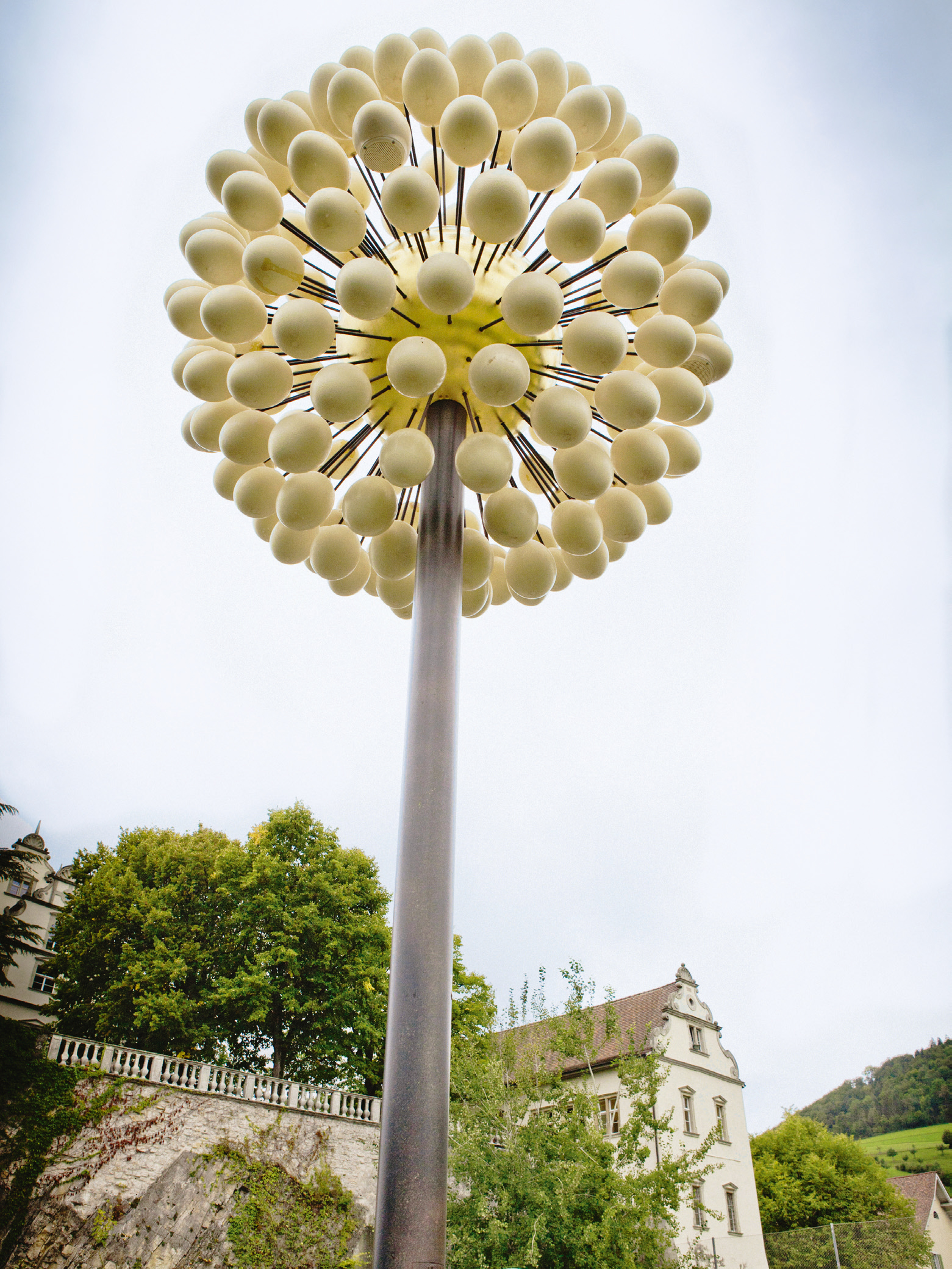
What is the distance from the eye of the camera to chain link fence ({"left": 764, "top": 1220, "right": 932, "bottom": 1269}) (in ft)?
59.4

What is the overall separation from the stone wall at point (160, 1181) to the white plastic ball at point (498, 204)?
1517cm

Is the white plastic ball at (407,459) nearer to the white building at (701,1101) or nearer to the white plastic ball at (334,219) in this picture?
the white plastic ball at (334,219)

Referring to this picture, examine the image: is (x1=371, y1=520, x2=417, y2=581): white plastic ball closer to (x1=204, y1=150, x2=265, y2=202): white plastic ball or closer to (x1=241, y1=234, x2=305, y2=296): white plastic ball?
(x1=241, y1=234, x2=305, y2=296): white plastic ball

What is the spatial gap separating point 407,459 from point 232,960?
19.7m

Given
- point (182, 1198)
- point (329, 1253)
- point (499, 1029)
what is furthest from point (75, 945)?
point (499, 1029)

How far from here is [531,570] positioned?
399 centimetres

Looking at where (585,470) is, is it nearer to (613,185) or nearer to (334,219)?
(613,185)

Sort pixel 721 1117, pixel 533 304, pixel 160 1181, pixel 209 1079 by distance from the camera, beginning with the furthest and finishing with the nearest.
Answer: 1. pixel 721 1117
2. pixel 209 1079
3. pixel 160 1181
4. pixel 533 304

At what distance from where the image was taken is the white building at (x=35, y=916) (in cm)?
Answer: 2458

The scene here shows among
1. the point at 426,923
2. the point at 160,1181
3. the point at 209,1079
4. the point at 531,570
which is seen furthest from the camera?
the point at 209,1079

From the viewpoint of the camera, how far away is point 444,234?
3.59 m

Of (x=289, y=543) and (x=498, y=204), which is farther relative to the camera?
(x=289, y=543)

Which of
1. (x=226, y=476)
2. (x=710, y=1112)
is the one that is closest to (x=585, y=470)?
(x=226, y=476)

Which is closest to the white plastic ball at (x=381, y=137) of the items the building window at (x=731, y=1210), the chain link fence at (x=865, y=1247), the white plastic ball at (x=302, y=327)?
the white plastic ball at (x=302, y=327)
